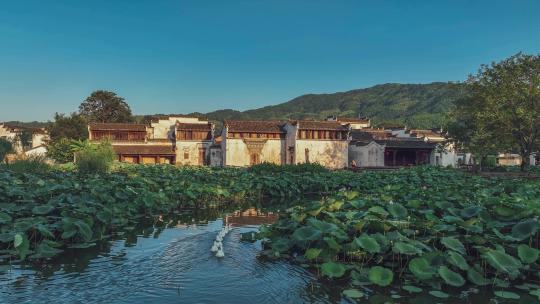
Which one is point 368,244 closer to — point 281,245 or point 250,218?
point 281,245

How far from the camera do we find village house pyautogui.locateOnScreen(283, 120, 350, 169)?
41031 mm

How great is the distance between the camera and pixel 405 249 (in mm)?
5422

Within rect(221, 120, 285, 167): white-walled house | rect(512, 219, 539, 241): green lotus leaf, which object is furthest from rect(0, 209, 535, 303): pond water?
rect(221, 120, 285, 167): white-walled house

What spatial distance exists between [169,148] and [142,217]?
32652 mm

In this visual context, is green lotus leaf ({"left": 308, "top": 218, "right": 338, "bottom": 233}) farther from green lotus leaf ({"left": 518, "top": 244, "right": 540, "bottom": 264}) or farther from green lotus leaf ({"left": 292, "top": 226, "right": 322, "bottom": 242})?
green lotus leaf ({"left": 518, "top": 244, "right": 540, "bottom": 264})

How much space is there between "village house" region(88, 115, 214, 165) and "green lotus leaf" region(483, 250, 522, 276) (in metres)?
38.8

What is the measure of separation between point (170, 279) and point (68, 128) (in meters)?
45.5

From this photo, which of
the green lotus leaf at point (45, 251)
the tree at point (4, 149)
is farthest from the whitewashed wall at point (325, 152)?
the green lotus leaf at point (45, 251)

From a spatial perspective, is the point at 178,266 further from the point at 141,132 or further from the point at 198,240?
the point at 141,132

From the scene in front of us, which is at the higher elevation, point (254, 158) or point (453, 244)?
point (254, 158)

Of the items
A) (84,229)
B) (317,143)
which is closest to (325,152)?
(317,143)

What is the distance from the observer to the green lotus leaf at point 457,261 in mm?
5168

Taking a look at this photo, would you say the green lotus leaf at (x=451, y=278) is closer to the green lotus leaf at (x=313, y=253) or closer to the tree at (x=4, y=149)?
the green lotus leaf at (x=313, y=253)

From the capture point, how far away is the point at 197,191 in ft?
46.2
